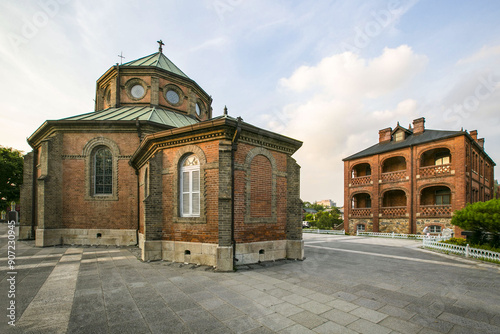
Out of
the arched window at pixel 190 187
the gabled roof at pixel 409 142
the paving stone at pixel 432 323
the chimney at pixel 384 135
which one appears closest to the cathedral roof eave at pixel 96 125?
the arched window at pixel 190 187

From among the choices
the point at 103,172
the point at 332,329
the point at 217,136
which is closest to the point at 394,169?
the point at 217,136

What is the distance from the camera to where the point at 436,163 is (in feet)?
72.5

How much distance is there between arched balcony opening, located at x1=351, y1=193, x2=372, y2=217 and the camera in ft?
82.7

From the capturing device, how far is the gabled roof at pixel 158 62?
18.5m

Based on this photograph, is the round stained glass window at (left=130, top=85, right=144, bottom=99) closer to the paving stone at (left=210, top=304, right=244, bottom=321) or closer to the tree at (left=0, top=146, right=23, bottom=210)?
the paving stone at (left=210, top=304, right=244, bottom=321)

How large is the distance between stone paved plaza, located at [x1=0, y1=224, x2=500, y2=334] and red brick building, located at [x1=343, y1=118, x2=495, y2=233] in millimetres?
14444

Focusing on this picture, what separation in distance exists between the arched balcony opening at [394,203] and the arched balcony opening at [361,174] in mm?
2414

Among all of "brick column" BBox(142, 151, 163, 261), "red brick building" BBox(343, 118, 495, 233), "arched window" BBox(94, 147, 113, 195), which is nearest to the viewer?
"brick column" BBox(142, 151, 163, 261)

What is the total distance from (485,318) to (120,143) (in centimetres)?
1616

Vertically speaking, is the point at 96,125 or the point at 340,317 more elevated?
the point at 96,125

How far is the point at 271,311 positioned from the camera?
14.8 ft

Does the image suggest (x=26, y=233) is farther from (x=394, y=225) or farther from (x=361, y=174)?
(x=361, y=174)

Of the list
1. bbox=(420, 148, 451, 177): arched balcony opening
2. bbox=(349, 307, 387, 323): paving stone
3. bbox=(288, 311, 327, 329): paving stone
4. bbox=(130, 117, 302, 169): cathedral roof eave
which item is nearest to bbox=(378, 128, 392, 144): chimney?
bbox=(420, 148, 451, 177): arched balcony opening

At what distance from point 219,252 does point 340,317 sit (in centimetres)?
414
